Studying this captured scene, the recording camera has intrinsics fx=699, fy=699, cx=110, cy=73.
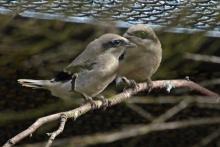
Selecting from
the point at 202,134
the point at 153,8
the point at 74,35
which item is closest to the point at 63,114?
the point at 74,35

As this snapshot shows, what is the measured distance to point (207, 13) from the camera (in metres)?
1.46

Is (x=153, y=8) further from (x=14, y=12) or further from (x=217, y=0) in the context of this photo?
(x=14, y=12)

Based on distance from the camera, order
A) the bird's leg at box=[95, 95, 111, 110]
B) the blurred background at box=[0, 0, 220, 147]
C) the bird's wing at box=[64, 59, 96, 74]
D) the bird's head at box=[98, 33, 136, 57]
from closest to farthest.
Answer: the blurred background at box=[0, 0, 220, 147] → the bird's wing at box=[64, 59, 96, 74] → the bird's leg at box=[95, 95, 111, 110] → the bird's head at box=[98, 33, 136, 57]

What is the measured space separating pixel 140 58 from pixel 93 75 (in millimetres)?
247

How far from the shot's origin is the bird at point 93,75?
1874mm

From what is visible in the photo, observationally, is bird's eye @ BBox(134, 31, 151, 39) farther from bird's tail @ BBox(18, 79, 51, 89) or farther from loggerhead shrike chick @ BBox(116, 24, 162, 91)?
bird's tail @ BBox(18, 79, 51, 89)

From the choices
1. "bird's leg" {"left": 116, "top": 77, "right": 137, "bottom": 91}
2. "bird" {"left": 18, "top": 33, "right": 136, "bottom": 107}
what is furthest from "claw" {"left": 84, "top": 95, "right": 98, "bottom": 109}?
"bird's leg" {"left": 116, "top": 77, "right": 137, "bottom": 91}

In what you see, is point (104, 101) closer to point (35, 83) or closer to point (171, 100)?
point (35, 83)

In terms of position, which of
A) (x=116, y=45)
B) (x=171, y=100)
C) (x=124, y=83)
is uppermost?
(x=171, y=100)

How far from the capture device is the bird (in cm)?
187

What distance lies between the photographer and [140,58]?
7.13 ft

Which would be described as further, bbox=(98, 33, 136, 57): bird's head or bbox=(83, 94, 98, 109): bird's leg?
bbox=(98, 33, 136, 57): bird's head

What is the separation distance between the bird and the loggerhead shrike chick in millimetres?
34

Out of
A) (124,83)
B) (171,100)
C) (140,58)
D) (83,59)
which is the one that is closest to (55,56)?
(171,100)
